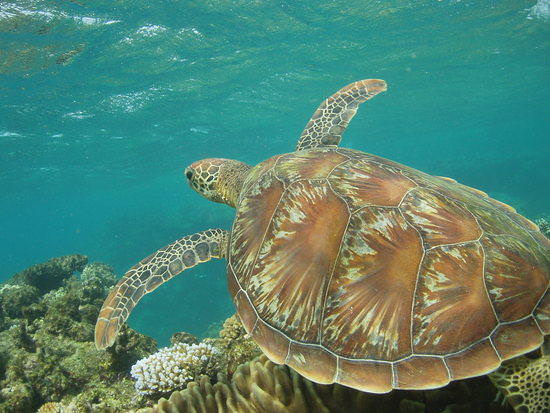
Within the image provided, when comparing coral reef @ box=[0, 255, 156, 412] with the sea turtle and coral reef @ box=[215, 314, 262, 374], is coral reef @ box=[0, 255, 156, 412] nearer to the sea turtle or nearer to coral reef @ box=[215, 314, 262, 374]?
coral reef @ box=[215, 314, 262, 374]

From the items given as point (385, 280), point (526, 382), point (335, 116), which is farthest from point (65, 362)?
point (335, 116)

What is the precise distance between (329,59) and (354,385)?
17.6 metres

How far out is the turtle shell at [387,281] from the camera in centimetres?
177

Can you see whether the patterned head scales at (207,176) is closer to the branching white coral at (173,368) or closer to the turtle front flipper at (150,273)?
the turtle front flipper at (150,273)

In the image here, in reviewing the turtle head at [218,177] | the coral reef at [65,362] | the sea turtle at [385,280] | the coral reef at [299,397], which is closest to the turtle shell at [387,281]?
the sea turtle at [385,280]

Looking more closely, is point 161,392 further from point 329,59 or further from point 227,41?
point 329,59

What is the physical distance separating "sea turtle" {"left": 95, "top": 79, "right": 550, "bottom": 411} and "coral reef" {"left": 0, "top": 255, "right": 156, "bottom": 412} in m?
1.93

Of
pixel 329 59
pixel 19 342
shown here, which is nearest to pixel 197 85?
pixel 329 59

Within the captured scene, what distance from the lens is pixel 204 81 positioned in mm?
15828

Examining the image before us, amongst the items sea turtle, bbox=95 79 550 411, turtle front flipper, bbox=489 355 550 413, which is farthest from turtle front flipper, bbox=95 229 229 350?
turtle front flipper, bbox=489 355 550 413

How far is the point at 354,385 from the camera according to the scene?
1.86 metres

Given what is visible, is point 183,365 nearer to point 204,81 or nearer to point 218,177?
point 218,177

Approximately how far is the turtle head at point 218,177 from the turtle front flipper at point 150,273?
0.75 metres

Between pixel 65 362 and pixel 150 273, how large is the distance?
4.82 feet
